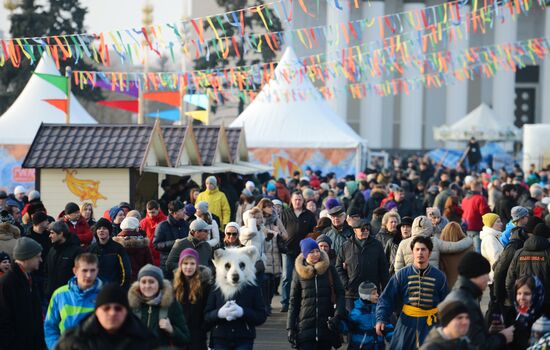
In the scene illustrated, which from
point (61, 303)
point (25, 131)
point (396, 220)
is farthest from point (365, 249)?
point (25, 131)

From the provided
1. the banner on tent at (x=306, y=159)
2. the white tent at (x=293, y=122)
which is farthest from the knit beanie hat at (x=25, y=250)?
the banner on tent at (x=306, y=159)

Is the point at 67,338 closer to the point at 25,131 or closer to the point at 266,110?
the point at 25,131

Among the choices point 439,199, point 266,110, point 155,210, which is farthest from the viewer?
point 266,110

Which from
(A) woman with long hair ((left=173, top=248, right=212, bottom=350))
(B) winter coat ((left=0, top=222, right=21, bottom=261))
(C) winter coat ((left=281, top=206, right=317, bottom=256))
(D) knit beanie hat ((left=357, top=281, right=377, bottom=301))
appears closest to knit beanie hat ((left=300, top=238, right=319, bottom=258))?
(D) knit beanie hat ((left=357, top=281, right=377, bottom=301))

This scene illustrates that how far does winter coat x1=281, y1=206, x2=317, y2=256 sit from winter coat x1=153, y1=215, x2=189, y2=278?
2.09m

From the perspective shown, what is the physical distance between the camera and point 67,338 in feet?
19.5

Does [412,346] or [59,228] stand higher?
[59,228]

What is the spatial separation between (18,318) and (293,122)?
26.2m

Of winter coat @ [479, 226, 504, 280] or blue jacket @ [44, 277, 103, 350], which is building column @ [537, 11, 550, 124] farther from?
blue jacket @ [44, 277, 103, 350]

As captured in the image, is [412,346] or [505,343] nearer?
[505,343]

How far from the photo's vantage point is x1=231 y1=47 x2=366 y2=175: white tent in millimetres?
33031

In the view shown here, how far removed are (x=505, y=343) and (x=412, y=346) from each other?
4.18ft

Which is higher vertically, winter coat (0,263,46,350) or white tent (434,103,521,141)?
white tent (434,103,521,141)

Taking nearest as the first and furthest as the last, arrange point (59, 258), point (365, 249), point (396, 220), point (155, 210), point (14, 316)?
point (14, 316) → point (59, 258) → point (365, 249) → point (396, 220) → point (155, 210)
